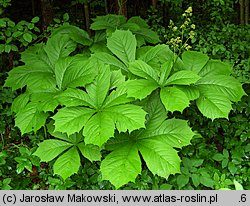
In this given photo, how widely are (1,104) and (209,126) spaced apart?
2.11m

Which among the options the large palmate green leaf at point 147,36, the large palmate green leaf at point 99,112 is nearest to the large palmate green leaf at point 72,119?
the large palmate green leaf at point 99,112

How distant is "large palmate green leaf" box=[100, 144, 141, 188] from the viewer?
215cm

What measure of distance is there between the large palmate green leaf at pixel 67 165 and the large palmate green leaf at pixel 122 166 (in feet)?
0.61

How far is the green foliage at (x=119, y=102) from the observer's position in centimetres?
218

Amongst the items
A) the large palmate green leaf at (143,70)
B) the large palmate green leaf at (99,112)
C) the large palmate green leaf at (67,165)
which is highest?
the large palmate green leaf at (143,70)

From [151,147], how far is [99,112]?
0.39 metres

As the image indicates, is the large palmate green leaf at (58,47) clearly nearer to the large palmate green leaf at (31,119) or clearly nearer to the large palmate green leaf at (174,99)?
the large palmate green leaf at (31,119)

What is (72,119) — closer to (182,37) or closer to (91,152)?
(91,152)

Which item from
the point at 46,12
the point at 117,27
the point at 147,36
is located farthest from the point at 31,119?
the point at 46,12

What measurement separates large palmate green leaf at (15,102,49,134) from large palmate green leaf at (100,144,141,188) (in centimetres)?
53

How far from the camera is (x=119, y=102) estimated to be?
2246 millimetres

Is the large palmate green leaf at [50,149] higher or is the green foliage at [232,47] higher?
the green foliage at [232,47]

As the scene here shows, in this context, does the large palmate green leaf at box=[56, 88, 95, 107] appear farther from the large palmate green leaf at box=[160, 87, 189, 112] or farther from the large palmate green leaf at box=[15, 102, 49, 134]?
the large palmate green leaf at box=[160, 87, 189, 112]

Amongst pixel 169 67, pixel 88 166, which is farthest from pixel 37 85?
pixel 169 67
